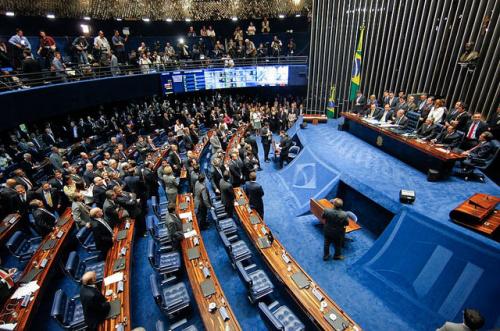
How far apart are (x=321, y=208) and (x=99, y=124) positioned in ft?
37.4

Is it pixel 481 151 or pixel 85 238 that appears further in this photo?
pixel 481 151

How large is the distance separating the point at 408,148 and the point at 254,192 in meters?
4.87

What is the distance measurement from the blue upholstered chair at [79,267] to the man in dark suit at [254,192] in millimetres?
3611

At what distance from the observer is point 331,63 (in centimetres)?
1484

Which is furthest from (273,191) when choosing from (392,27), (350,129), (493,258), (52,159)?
(392,27)

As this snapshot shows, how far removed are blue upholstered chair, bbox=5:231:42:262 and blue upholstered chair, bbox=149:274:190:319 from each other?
143 inches

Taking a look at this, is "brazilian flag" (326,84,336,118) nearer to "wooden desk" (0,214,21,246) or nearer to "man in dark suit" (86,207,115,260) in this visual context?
"man in dark suit" (86,207,115,260)

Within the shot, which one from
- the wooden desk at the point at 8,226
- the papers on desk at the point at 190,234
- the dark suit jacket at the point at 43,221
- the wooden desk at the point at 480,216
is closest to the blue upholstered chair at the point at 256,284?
the papers on desk at the point at 190,234

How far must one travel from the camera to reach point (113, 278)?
15.5 ft

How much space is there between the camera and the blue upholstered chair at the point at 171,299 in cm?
439

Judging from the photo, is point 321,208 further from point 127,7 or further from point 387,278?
point 127,7

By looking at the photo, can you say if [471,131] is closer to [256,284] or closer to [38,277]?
[256,284]

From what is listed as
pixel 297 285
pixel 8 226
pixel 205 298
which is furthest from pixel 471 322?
pixel 8 226

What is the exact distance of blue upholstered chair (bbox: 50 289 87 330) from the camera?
3.93 meters
